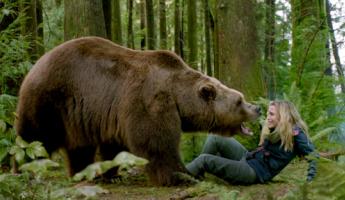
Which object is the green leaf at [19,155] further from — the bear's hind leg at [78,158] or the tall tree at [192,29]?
the tall tree at [192,29]

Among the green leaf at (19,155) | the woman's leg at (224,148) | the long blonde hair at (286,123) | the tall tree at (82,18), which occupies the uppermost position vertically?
the tall tree at (82,18)

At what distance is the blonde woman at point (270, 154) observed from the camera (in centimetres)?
714

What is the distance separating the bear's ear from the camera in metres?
7.83

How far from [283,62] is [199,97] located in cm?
519

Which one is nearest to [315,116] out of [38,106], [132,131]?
[132,131]

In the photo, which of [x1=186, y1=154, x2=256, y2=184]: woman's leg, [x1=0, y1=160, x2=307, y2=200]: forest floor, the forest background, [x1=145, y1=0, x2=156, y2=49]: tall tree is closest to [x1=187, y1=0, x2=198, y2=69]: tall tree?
[x1=145, y1=0, x2=156, y2=49]: tall tree

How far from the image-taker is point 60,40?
13914 millimetres

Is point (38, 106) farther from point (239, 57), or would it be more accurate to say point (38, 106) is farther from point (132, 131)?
point (239, 57)

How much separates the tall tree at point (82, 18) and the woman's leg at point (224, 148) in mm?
2631

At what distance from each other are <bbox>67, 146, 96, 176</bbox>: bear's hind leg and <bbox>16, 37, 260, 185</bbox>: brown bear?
0.09m

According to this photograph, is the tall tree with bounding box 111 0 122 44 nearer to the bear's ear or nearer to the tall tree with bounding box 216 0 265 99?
the tall tree with bounding box 216 0 265 99

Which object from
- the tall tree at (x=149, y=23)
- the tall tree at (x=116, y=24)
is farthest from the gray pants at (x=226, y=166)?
the tall tree at (x=149, y=23)

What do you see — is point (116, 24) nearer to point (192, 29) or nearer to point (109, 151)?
point (192, 29)

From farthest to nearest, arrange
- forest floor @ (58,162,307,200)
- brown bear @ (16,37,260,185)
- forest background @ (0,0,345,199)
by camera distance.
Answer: forest background @ (0,0,345,199) < brown bear @ (16,37,260,185) < forest floor @ (58,162,307,200)
